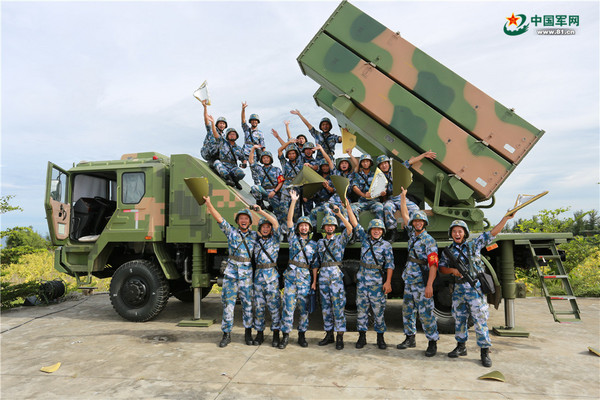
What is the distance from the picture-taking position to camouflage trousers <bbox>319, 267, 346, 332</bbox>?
4.82 m

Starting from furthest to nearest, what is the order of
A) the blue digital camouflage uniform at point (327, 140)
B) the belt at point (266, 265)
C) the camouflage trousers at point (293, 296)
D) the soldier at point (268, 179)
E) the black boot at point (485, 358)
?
the blue digital camouflage uniform at point (327, 140) < the soldier at point (268, 179) < the belt at point (266, 265) < the camouflage trousers at point (293, 296) < the black boot at point (485, 358)

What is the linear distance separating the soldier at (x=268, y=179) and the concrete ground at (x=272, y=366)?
2002mm

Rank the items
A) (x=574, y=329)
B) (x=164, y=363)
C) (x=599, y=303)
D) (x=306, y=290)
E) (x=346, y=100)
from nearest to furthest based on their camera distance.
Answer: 1. (x=164, y=363)
2. (x=306, y=290)
3. (x=346, y=100)
4. (x=574, y=329)
5. (x=599, y=303)

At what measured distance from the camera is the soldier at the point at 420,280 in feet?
14.8

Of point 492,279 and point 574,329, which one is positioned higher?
point 492,279

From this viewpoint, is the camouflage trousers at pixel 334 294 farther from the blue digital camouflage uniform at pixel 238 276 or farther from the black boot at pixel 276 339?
the blue digital camouflage uniform at pixel 238 276

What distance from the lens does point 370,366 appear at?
4.15m

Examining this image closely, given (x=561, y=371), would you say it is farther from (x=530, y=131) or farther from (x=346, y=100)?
(x=346, y=100)

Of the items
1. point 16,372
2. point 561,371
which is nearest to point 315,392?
point 561,371

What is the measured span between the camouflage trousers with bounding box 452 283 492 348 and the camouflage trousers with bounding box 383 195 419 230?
3.99 ft

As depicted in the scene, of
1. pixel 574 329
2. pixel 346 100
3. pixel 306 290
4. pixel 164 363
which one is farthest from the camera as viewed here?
pixel 574 329

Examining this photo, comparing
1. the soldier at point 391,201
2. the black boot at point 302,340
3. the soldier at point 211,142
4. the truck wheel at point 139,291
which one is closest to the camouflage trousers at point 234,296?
the black boot at point 302,340

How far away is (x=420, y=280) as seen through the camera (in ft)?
15.3

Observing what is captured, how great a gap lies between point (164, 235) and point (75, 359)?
2251 mm
